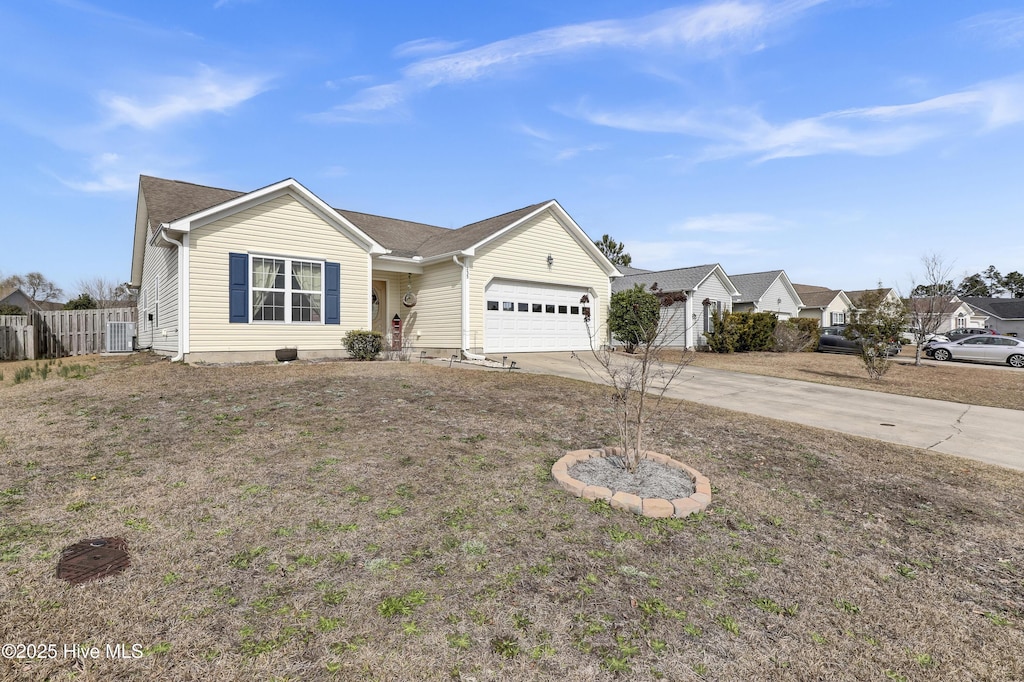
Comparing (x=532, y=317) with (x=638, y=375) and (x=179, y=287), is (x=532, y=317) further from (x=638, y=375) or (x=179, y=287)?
(x=179, y=287)

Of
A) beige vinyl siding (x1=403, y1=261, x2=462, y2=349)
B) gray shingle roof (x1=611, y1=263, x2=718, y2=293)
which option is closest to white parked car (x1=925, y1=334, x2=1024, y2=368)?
gray shingle roof (x1=611, y1=263, x2=718, y2=293)

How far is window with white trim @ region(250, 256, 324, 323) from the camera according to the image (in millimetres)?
11727

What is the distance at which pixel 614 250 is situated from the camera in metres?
48.8

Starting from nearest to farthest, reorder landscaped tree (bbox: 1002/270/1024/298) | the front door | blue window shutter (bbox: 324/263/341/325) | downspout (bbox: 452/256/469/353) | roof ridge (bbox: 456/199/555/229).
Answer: blue window shutter (bbox: 324/263/341/325)
downspout (bbox: 452/256/469/353)
the front door
roof ridge (bbox: 456/199/555/229)
landscaped tree (bbox: 1002/270/1024/298)

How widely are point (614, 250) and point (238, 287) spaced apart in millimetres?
42511

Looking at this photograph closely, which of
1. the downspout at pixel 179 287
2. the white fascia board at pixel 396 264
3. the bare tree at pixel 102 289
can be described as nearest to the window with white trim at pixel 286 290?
the downspout at pixel 179 287

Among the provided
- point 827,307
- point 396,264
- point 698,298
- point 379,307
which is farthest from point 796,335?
point 379,307

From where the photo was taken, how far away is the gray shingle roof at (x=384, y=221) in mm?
12562

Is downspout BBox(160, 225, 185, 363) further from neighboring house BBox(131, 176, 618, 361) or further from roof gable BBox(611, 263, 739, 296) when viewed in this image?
roof gable BBox(611, 263, 739, 296)

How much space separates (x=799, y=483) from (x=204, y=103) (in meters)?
14.4

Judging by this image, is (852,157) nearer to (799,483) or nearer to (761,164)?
(761,164)

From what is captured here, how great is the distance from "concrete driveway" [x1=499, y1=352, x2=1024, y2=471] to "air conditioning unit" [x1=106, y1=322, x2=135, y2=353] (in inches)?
553

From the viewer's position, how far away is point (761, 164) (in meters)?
14.4

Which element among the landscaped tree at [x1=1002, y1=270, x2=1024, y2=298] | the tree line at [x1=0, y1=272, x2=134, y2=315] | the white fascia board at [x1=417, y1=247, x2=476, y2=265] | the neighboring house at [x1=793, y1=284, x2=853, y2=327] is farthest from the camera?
the landscaped tree at [x1=1002, y1=270, x2=1024, y2=298]
